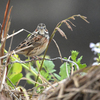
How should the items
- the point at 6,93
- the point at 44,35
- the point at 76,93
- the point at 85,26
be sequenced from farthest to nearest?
the point at 85,26
the point at 44,35
the point at 6,93
the point at 76,93

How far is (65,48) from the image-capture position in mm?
2887

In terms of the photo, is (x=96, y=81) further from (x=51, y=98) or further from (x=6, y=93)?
(x=6, y=93)

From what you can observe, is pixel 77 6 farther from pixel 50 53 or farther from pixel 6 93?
pixel 6 93

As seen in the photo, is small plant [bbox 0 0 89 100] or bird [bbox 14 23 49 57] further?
bird [bbox 14 23 49 57]

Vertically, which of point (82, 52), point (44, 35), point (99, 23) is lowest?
point (82, 52)

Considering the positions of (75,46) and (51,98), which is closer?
(51,98)

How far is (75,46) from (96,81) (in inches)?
92.7

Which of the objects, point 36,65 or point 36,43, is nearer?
point 36,65

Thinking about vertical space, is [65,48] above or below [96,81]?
below

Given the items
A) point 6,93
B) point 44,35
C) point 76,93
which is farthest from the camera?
point 44,35

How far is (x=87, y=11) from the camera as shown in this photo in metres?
2.97

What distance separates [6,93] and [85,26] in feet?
7.40

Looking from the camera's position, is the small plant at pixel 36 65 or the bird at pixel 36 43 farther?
the bird at pixel 36 43

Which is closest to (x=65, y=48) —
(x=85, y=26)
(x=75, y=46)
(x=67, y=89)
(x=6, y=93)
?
(x=75, y=46)
